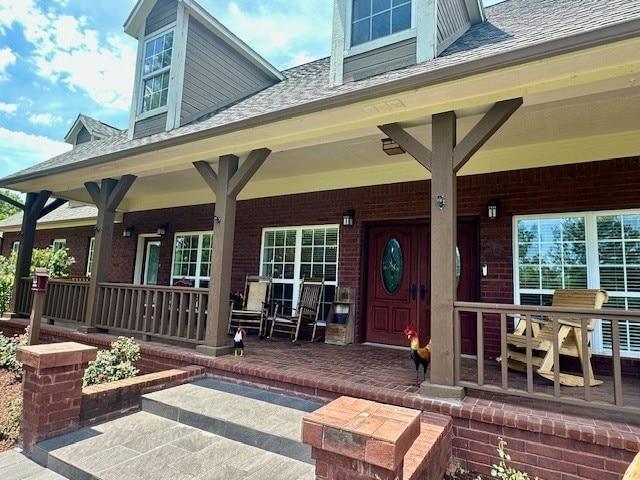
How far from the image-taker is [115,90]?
52.6 feet

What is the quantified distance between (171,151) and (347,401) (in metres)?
3.95

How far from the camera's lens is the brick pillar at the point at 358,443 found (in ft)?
4.82

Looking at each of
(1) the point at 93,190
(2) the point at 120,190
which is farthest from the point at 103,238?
(1) the point at 93,190

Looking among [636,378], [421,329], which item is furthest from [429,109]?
[636,378]

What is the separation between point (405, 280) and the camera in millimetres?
5438

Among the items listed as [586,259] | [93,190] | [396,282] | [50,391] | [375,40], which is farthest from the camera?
[93,190]

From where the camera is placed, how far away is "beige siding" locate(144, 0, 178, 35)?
6254 mm

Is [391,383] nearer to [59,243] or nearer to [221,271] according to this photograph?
[221,271]

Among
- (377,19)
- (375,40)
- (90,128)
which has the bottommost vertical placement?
(375,40)

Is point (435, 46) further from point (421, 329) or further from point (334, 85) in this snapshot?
point (421, 329)

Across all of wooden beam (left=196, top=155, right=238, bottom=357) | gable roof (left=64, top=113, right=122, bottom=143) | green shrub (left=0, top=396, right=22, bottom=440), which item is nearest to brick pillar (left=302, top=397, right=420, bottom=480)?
wooden beam (left=196, top=155, right=238, bottom=357)

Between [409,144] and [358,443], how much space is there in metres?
2.51

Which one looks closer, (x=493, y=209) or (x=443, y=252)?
(x=443, y=252)

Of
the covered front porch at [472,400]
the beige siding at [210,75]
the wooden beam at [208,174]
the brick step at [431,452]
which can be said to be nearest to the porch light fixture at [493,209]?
the covered front porch at [472,400]
